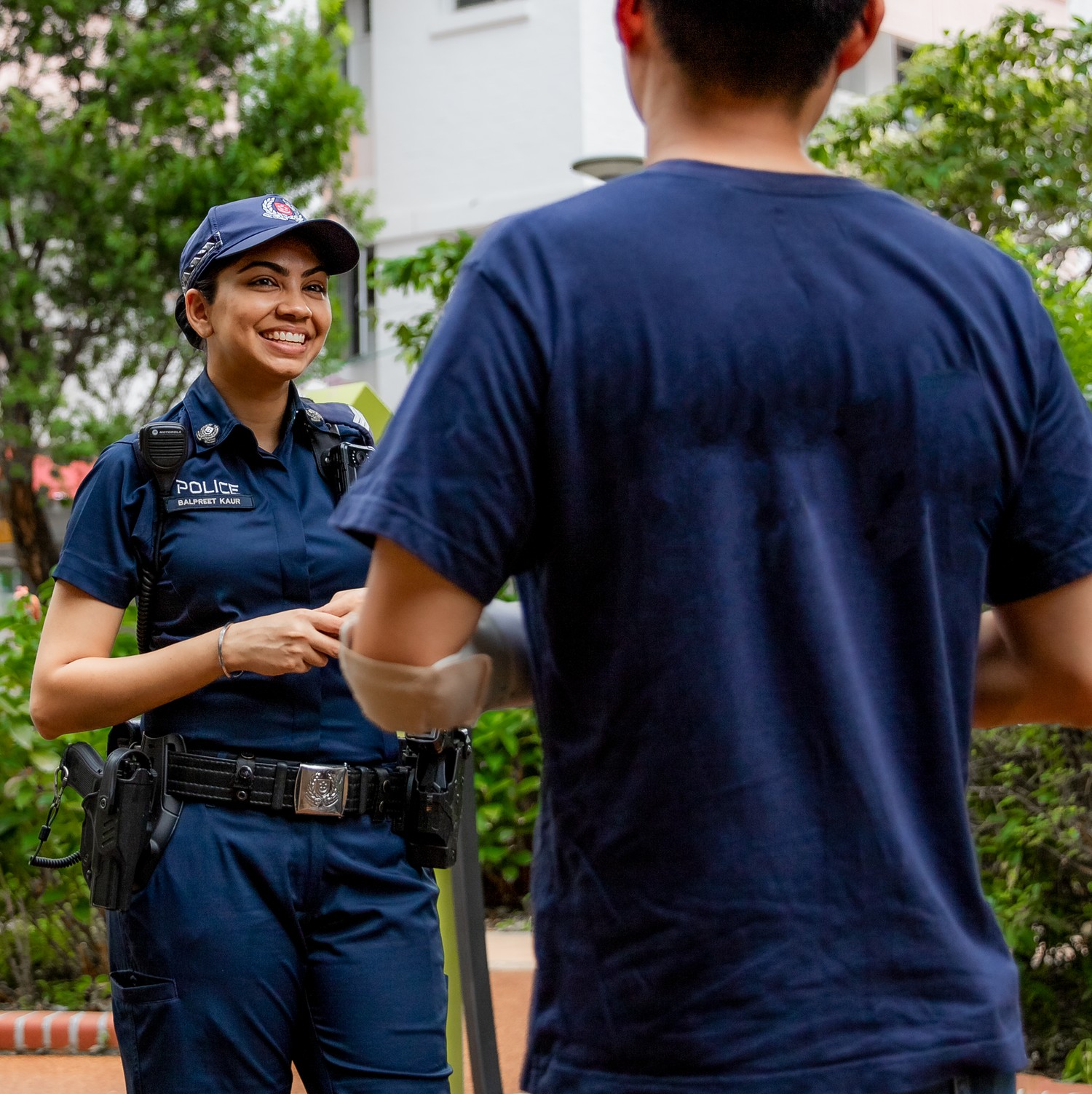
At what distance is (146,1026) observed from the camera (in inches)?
100.0

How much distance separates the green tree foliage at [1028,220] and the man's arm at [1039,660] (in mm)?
2970

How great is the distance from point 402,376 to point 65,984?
10404 millimetres

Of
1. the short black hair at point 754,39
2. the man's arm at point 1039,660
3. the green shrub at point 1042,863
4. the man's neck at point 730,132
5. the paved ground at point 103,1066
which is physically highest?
the short black hair at point 754,39

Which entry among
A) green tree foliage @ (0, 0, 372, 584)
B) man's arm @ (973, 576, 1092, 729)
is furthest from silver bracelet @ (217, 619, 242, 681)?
green tree foliage @ (0, 0, 372, 584)

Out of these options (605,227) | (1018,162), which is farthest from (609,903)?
(1018,162)

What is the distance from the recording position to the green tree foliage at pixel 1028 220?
4566 millimetres

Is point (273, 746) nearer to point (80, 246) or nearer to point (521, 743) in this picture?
point (521, 743)

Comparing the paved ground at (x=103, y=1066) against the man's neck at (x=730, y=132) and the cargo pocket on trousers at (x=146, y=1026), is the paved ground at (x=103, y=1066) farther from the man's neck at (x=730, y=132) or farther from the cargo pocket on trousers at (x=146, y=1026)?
the man's neck at (x=730, y=132)

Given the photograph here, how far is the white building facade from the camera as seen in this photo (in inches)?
601

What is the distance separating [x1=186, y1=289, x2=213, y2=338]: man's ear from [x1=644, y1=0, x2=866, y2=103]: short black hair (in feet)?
5.26

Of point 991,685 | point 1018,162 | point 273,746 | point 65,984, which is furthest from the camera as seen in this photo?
point 1018,162

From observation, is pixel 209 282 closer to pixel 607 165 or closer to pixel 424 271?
pixel 607 165

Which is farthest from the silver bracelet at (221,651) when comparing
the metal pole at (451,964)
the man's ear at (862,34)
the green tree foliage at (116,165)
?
the green tree foliage at (116,165)

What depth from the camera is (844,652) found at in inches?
53.5
